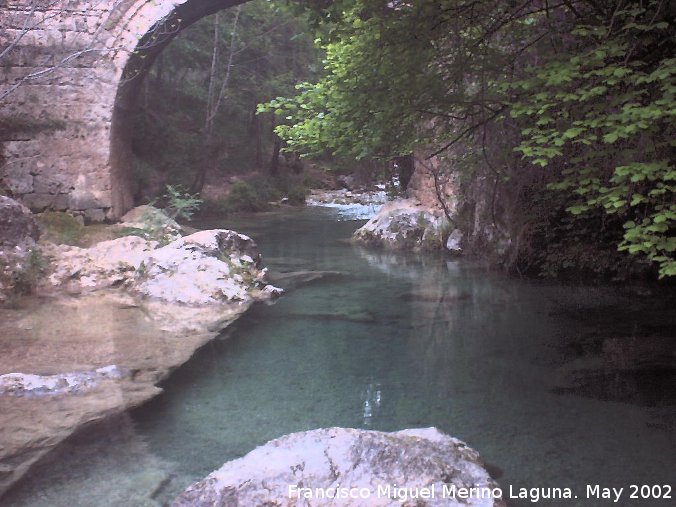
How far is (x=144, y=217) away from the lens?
961 centimetres

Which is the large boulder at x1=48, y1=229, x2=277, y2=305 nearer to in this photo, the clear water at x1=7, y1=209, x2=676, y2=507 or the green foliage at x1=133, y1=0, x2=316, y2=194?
the clear water at x1=7, y1=209, x2=676, y2=507

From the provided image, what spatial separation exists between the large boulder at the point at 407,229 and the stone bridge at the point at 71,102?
4.72m

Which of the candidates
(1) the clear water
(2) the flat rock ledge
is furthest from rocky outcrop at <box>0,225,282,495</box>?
(2) the flat rock ledge

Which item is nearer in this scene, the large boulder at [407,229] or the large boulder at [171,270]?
the large boulder at [171,270]

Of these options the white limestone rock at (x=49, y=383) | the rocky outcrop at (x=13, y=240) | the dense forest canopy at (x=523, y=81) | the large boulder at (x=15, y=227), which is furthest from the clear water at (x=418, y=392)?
the large boulder at (x=15, y=227)

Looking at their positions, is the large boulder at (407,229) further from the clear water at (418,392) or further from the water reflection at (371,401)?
the water reflection at (371,401)

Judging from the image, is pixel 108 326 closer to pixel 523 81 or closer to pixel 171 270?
pixel 171 270

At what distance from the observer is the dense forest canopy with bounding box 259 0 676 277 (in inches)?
128

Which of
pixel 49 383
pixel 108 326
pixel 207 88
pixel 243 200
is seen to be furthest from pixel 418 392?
pixel 207 88

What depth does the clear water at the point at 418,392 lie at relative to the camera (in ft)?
10.0

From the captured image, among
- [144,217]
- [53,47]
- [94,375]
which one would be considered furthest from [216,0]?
[94,375]

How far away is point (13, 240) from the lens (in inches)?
271

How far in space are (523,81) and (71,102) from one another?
767cm

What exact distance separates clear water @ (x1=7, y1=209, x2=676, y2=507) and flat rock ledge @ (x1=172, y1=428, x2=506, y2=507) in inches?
21.0
